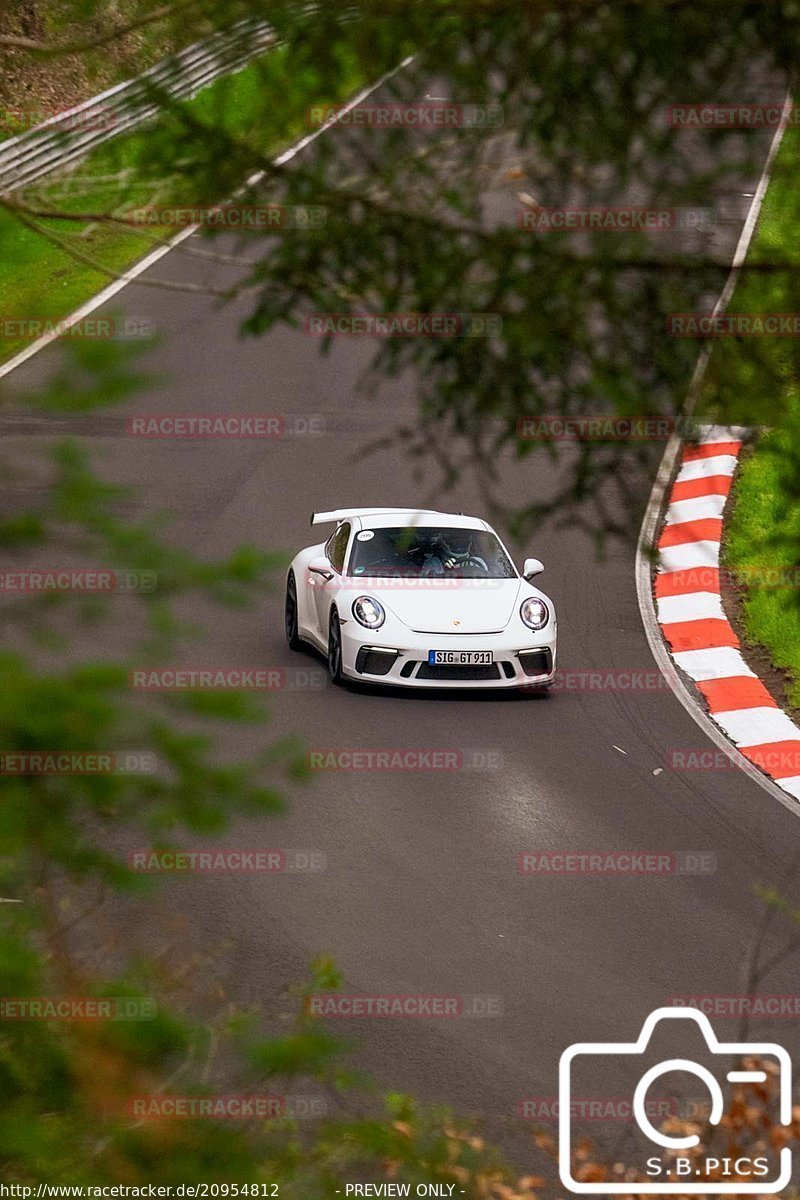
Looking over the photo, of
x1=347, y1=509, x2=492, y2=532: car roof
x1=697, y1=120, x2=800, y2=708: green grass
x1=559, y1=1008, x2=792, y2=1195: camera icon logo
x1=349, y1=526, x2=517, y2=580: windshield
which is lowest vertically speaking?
x1=349, y1=526, x2=517, y2=580: windshield

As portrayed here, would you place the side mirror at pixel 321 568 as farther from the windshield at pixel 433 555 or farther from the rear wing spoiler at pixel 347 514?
the rear wing spoiler at pixel 347 514

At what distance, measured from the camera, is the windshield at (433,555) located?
1338 centimetres

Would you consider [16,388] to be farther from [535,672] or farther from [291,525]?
[291,525]

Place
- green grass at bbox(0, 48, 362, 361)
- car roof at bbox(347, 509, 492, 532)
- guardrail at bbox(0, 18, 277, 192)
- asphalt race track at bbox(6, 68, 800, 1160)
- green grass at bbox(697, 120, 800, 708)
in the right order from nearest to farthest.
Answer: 1. guardrail at bbox(0, 18, 277, 192)
2. green grass at bbox(0, 48, 362, 361)
3. green grass at bbox(697, 120, 800, 708)
4. asphalt race track at bbox(6, 68, 800, 1160)
5. car roof at bbox(347, 509, 492, 532)

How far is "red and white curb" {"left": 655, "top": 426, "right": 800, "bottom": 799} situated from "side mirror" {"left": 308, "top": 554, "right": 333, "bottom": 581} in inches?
112

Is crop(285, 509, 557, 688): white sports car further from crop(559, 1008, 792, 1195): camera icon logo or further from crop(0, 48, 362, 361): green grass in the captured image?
crop(0, 48, 362, 361): green grass

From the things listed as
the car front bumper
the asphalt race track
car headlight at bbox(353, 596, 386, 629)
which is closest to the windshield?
car headlight at bbox(353, 596, 386, 629)

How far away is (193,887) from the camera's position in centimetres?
927

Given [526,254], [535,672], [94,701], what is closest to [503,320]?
[526,254]

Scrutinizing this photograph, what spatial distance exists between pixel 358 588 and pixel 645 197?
8.56m

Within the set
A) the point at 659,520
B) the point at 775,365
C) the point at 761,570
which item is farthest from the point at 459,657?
the point at 775,365

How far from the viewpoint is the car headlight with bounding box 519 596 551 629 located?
12930mm

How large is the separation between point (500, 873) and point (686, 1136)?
4.21 metres

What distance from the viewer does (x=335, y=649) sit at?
13164mm
